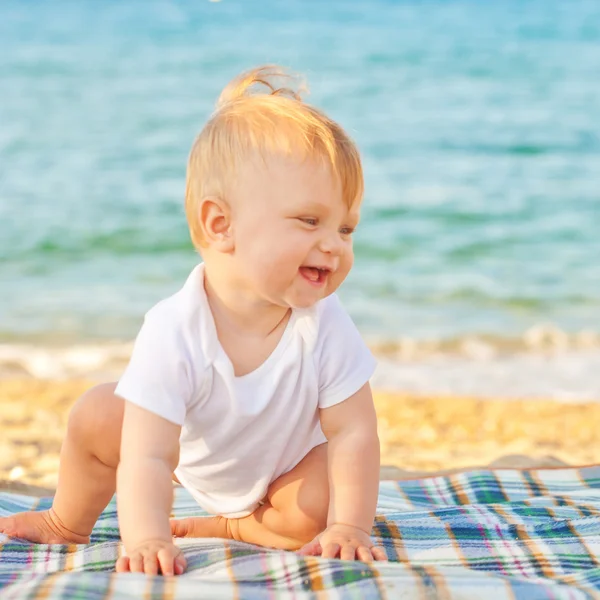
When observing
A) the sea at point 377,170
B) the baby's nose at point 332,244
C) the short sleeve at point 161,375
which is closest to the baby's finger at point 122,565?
the short sleeve at point 161,375

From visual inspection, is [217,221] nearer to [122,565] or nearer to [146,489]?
[146,489]

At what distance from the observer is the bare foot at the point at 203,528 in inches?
94.6

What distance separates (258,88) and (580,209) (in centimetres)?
789

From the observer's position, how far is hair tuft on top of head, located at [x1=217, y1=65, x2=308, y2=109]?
2309mm

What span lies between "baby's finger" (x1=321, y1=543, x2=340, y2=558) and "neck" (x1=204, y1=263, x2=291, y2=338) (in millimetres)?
460

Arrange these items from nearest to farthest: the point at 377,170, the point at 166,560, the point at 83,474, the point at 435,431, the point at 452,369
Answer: the point at 166,560 → the point at 83,474 → the point at 435,431 → the point at 452,369 → the point at 377,170

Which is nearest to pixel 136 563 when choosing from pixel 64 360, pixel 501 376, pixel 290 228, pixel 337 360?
pixel 337 360

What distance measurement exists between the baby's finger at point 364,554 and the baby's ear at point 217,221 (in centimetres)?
66

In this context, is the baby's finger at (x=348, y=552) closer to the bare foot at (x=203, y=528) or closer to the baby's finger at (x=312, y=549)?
the baby's finger at (x=312, y=549)

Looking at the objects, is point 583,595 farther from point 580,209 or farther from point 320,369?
point 580,209

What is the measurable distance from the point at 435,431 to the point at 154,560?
284cm

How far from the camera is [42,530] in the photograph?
2398 mm

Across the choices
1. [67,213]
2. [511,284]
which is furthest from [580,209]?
[67,213]

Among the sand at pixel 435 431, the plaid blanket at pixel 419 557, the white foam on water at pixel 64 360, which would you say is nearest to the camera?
the plaid blanket at pixel 419 557
